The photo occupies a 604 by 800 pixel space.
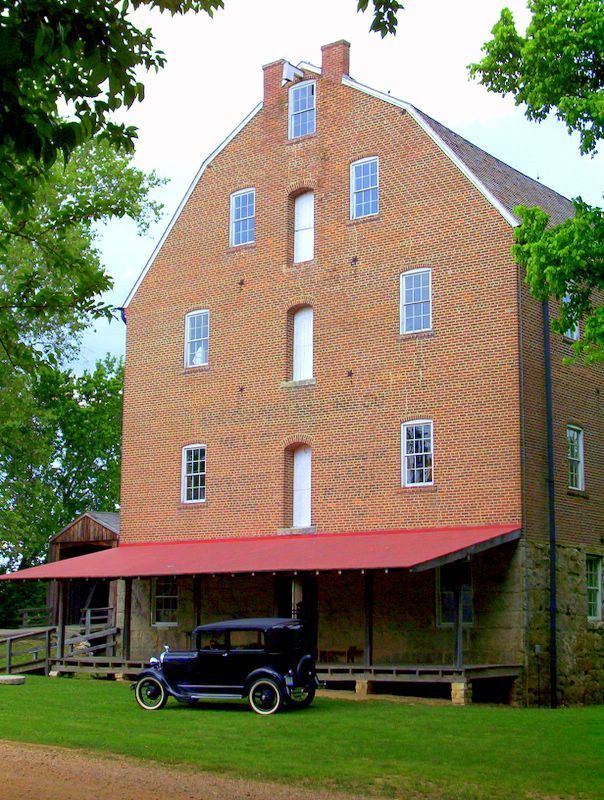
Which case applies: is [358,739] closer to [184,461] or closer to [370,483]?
[370,483]

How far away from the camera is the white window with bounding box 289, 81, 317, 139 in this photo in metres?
29.8

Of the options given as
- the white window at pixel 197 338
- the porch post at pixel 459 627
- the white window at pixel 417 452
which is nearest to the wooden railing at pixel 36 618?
the white window at pixel 197 338

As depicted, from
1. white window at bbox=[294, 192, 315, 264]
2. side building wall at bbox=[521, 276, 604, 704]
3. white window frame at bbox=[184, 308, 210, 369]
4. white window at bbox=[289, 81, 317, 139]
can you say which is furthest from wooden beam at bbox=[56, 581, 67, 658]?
white window at bbox=[289, 81, 317, 139]

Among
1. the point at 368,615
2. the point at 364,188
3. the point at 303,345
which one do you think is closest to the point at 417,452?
the point at 368,615

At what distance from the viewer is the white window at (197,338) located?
31.0 metres

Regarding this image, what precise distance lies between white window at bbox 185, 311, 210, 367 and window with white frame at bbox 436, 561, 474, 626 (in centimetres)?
937

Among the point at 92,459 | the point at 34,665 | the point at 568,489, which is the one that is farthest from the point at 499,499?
the point at 92,459

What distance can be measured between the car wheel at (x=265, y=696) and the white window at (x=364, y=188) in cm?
1297

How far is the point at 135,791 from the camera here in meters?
11.9

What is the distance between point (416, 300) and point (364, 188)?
11.3ft

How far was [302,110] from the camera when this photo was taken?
30.0 m

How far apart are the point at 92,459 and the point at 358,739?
4458 centimetres

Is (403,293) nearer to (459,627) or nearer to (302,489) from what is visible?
(302,489)

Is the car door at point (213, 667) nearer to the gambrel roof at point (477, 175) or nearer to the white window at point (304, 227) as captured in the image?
the gambrel roof at point (477, 175)
